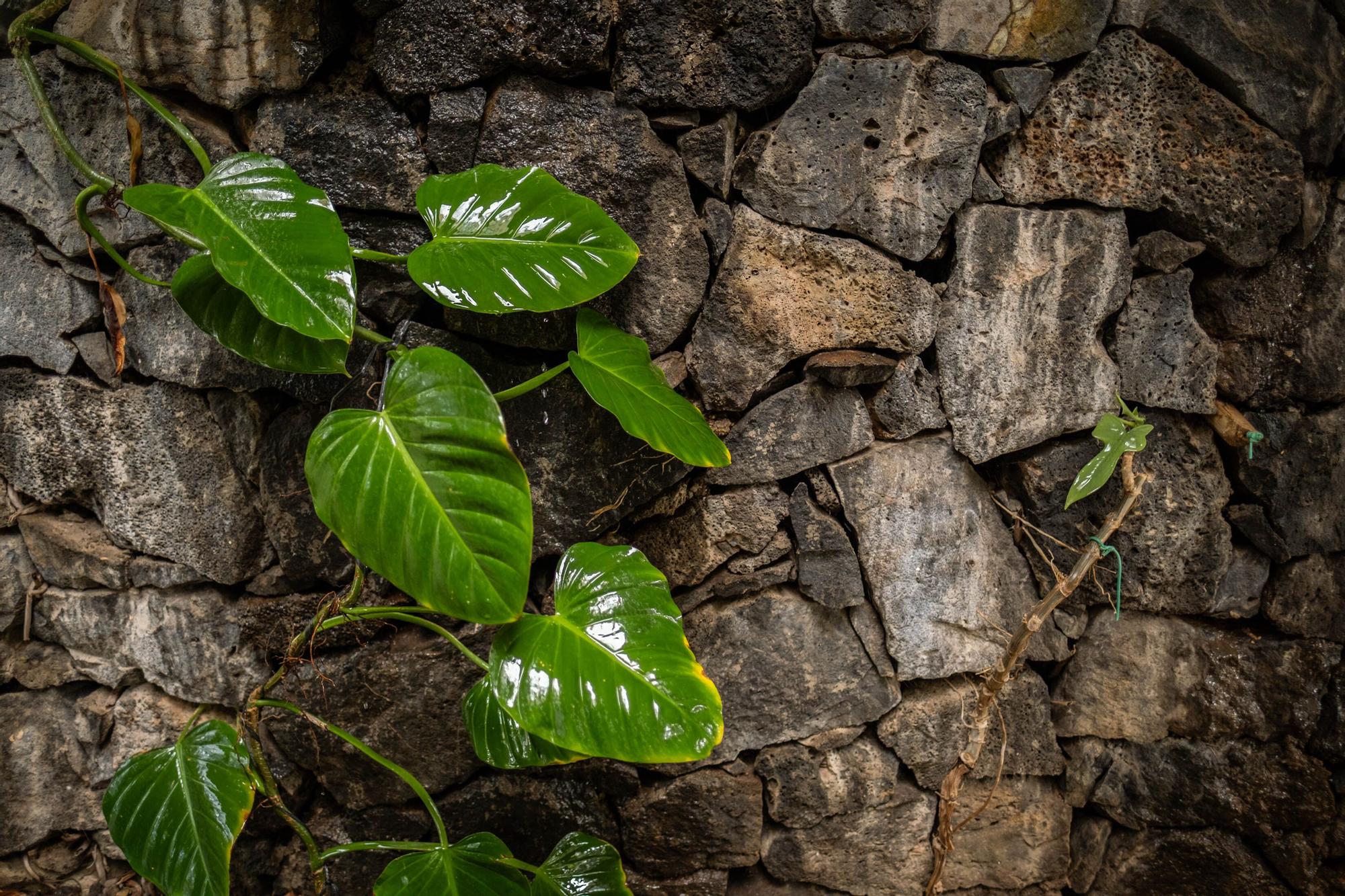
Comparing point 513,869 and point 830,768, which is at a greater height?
point 513,869

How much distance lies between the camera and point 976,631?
1438 millimetres

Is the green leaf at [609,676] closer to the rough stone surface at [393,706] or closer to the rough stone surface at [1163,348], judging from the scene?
the rough stone surface at [393,706]

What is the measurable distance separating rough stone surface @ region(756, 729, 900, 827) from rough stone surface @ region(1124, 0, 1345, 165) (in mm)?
1255

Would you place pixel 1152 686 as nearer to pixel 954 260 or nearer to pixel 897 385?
pixel 897 385

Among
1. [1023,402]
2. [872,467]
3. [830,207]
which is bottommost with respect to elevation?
[872,467]

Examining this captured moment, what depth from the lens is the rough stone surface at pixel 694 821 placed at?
4.65 feet

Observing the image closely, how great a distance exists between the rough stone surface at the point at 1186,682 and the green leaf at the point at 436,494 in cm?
117

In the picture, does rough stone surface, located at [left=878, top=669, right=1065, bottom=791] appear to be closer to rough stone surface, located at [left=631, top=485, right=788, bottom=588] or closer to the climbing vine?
rough stone surface, located at [left=631, top=485, right=788, bottom=588]

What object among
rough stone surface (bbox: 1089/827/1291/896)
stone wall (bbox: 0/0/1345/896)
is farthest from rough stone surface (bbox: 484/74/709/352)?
rough stone surface (bbox: 1089/827/1291/896)

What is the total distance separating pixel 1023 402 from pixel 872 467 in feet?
0.92

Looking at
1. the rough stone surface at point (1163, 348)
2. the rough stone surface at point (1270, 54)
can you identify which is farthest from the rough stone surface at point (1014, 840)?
the rough stone surface at point (1270, 54)

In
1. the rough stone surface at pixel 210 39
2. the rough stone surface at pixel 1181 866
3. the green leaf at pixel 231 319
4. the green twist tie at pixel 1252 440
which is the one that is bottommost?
the rough stone surface at pixel 1181 866

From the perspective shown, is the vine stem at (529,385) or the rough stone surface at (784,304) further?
the rough stone surface at (784,304)

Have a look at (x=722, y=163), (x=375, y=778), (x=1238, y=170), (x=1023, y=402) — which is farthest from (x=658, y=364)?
(x=1238, y=170)
